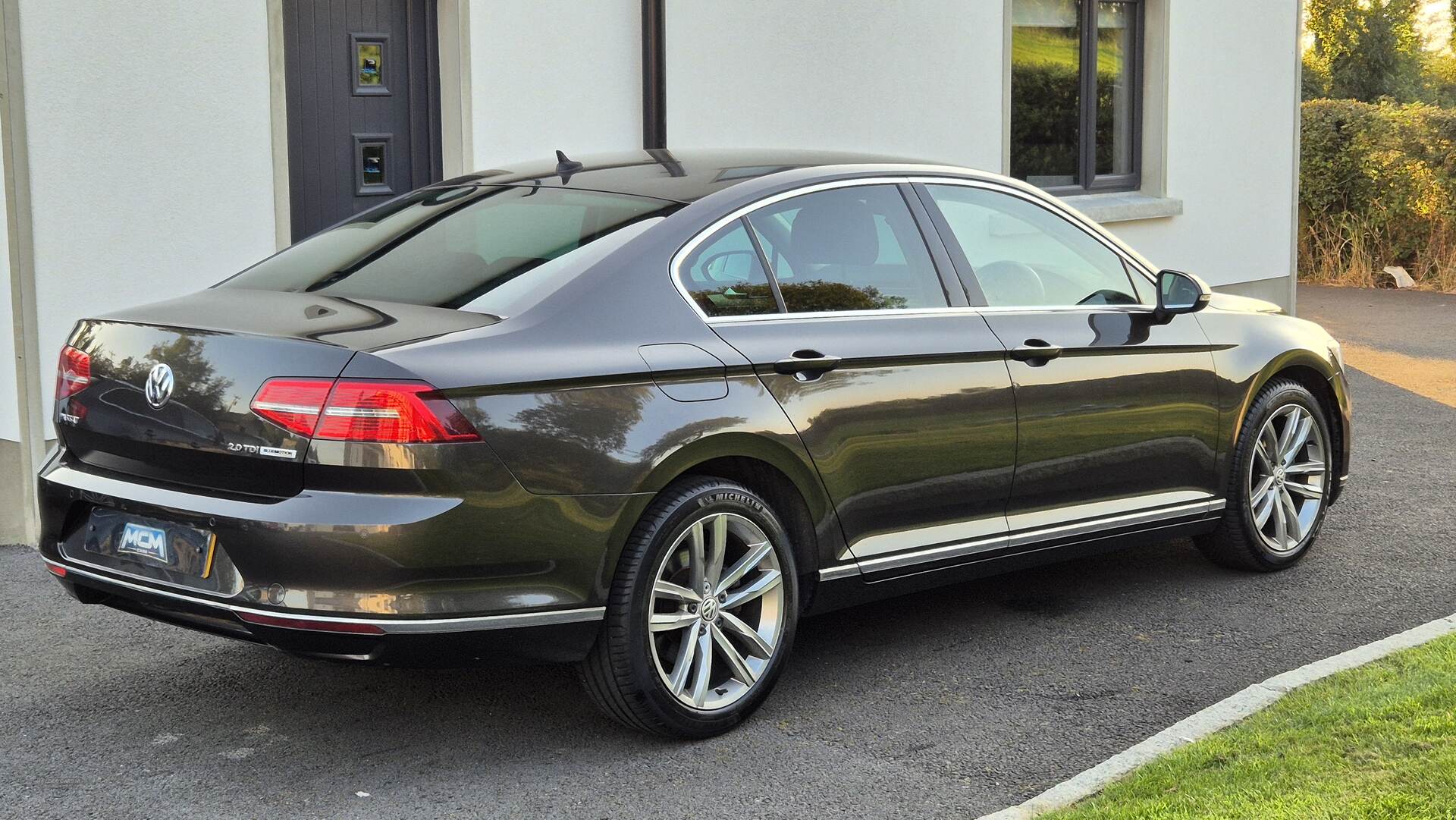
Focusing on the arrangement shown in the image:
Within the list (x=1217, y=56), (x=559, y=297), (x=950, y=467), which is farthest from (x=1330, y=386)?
Result: (x=1217, y=56)

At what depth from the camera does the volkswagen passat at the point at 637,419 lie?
3.91m

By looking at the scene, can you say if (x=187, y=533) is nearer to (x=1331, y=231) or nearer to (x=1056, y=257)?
(x=1056, y=257)

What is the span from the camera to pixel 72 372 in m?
4.42

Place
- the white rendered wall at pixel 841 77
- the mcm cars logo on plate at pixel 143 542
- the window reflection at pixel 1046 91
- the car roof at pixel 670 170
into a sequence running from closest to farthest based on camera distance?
the mcm cars logo on plate at pixel 143 542 → the car roof at pixel 670 170 → the white rendered wall at pixel 841 77 → the window reflection at pixel 1046 91

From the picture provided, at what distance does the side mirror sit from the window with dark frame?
6.53 metres

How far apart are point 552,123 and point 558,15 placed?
1.89 feet

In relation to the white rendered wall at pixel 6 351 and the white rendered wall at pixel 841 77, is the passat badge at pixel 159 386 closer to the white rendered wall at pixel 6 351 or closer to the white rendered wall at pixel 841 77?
the white rendered wall at pixel 6 351

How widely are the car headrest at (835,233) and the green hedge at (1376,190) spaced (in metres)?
15.1

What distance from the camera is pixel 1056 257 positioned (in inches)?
225

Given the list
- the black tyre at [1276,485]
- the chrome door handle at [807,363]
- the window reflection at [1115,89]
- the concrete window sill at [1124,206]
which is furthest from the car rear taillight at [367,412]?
the window reflection at [1115,89]

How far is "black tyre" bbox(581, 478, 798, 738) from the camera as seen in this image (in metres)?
4.27

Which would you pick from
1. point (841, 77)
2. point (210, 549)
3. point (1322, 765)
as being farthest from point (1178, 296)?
point (841, 77)

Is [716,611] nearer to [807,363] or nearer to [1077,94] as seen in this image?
[807,363]

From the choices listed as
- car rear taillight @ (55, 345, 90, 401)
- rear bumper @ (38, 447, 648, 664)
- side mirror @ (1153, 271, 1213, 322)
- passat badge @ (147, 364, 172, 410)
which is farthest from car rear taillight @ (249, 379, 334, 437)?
side mirror @ (1153, 271, 1213, 322)
